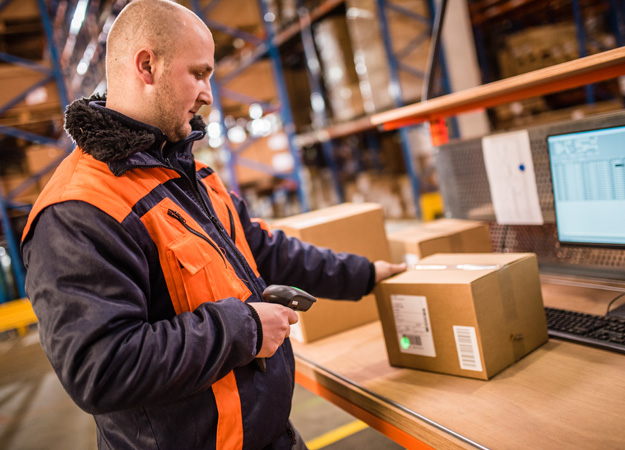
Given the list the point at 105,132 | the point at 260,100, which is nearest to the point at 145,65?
the point at 105,132

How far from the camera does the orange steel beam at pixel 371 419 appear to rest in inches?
45.8

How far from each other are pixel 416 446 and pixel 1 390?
429 centimetres

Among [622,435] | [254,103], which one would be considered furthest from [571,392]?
[254,103]

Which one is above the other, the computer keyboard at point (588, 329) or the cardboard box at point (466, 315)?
the cardboard box at point (466, 315)

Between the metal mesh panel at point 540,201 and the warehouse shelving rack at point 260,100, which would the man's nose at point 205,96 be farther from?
the warehouse shelving rack at point 260,100

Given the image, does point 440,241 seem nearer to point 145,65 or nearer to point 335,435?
point 145,65

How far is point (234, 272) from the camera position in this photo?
1.14 meters

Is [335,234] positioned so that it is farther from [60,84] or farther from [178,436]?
[60,84]

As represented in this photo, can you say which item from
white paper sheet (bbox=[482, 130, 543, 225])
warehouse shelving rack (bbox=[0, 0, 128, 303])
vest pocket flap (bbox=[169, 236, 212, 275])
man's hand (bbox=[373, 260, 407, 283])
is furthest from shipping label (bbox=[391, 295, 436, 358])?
warehouse shelving rack (bbox=[0, 0, 128, 303])

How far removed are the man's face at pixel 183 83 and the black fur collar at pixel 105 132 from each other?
0.06 meters

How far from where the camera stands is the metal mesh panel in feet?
5.39

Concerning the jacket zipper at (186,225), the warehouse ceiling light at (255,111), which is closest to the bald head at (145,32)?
the jacket zipper at (186,225)

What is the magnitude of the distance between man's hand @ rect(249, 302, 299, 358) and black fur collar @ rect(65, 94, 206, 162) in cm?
42

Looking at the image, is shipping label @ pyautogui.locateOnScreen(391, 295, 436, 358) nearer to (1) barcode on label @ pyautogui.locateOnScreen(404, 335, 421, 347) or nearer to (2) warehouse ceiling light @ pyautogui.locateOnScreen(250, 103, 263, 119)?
(1) barcode on label @ pyautogui.locateOnScreen(404, 335, 421, 347)
